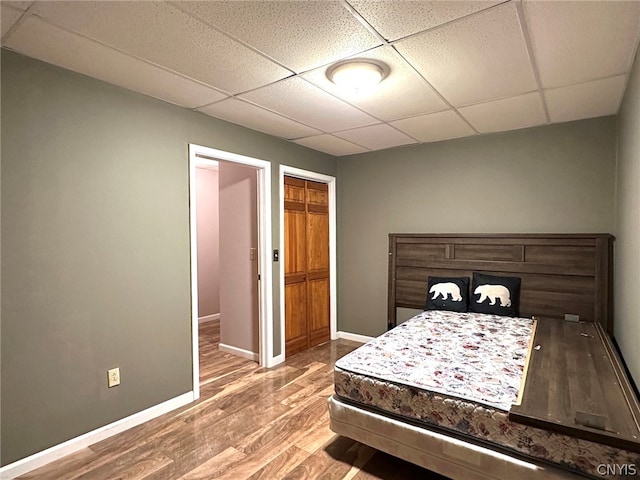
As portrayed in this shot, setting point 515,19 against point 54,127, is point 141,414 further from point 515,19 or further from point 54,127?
point 515,19

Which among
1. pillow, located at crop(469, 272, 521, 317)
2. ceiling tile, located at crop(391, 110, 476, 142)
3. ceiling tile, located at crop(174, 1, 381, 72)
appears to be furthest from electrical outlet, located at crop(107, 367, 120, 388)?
pillow, located at crop(469, 272, 521, 317)

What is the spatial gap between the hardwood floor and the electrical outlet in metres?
0.36

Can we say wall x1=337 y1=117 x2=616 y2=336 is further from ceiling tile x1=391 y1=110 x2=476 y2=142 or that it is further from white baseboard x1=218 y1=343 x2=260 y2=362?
white baseboard x1=218 y1=343 x2=260 y2=362

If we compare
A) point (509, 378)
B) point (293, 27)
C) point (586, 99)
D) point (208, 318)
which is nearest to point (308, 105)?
point (293, 27)

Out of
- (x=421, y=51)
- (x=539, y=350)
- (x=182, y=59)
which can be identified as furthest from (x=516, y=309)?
(x=182, y=59)

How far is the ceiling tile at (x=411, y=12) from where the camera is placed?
1.57 meters

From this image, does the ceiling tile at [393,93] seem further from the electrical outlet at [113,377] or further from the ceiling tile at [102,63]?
the electrical outlet at [113,377]

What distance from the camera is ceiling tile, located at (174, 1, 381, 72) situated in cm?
159

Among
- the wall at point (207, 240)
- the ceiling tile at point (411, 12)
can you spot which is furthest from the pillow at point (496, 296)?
the wall at point (207, 240)

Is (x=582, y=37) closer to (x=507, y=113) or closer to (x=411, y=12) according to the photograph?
(x=411, y=12)

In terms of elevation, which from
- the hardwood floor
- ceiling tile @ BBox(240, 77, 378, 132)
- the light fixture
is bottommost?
the hardwood floor

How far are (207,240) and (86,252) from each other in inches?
142

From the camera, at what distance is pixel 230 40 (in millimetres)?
1869

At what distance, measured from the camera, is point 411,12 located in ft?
5.37
